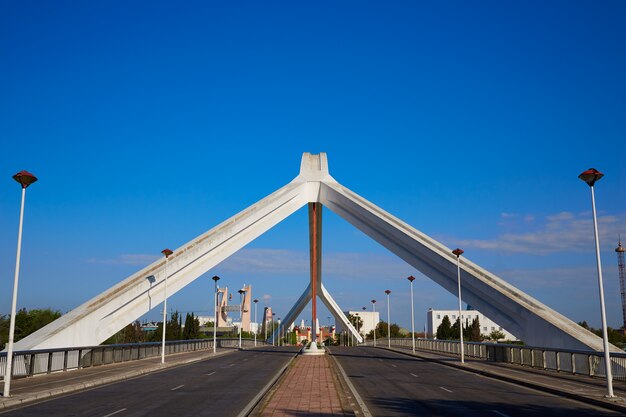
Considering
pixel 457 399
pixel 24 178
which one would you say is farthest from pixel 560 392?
pixel 24 178

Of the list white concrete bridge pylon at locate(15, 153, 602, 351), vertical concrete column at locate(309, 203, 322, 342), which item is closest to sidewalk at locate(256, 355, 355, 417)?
white concrete bridge pylon at locate(15, 153, 602, 351)

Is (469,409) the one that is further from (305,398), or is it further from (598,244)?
(598,244)

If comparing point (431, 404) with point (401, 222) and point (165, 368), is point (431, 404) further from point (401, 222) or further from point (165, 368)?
point (401, 222)

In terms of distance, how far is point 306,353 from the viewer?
40.3 metres

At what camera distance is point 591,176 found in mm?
17375

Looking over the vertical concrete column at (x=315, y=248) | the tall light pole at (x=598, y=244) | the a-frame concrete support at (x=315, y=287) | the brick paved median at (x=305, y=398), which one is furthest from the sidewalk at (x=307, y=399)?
the vertical concrete column at (x=315, y=248)

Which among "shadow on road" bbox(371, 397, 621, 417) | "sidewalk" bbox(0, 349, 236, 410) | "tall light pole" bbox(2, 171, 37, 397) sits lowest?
"sidewalk" bbox(0, 349, 236, 410)

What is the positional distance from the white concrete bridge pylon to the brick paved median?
14978 mm

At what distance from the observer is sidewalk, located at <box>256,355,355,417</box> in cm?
1179

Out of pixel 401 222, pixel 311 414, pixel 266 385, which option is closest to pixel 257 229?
pixel 401 222

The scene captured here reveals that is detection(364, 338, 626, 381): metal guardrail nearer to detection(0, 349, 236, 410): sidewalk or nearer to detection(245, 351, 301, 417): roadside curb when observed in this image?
detection(245, 351, 301, 417): roadside curb

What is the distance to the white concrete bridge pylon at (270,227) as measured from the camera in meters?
30.0

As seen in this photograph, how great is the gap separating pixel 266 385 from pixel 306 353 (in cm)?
2243

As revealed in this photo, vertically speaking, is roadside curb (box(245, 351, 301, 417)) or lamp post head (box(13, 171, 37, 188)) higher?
lamp post head (box(13, 171, 37, 188))
